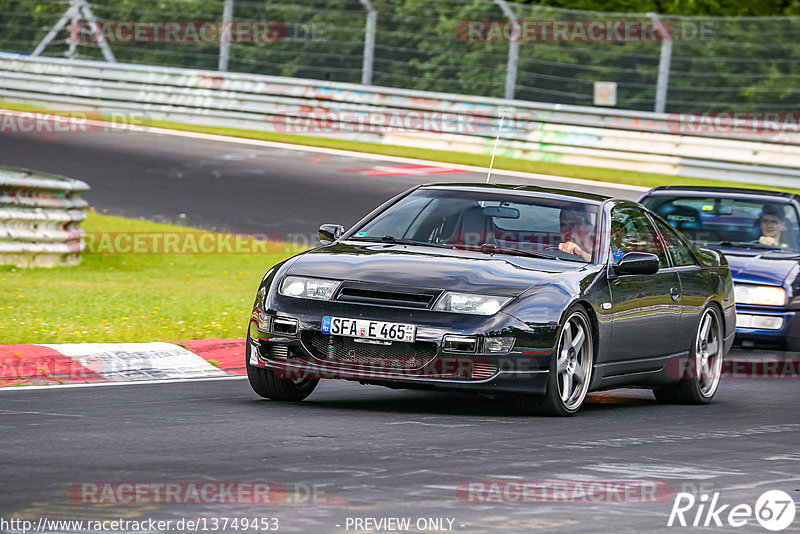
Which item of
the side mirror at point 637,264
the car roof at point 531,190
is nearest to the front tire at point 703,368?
the side mirror at point 637,264

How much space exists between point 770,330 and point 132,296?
5.70 meters

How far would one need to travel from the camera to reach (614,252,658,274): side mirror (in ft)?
30.2

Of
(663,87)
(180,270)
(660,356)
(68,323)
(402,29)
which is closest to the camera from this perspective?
(660,356)

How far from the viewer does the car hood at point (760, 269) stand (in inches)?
498

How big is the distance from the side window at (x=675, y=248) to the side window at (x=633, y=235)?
0.44 ft

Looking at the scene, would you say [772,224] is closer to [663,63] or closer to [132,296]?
[132,296]

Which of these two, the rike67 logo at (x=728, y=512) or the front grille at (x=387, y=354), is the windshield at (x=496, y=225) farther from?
the rike67 logo at (x=728, y=512)

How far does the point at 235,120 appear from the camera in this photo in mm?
26672

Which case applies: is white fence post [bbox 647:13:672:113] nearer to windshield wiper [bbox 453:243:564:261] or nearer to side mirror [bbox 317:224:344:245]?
side mirror [bbox 317:224:344:245]

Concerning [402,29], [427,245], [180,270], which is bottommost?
[180,270]

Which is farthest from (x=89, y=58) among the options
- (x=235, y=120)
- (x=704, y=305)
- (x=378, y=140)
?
(x=704, y=305)

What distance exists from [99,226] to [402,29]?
8162mm

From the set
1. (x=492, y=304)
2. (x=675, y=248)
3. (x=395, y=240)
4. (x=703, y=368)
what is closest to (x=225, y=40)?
(x=675, y=248)

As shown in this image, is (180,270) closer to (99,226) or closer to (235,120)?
(99,226)
